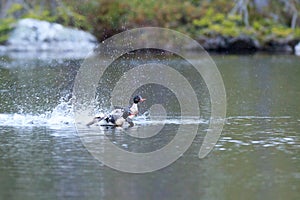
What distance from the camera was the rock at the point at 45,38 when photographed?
4500cm

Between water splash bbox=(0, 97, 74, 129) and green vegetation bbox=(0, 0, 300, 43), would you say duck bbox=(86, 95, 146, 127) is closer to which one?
water splash bbox=(0, 97, 74, 129)

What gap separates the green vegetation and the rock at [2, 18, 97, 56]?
641mm

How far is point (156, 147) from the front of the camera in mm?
15555

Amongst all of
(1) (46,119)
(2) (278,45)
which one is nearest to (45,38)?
(2) (278,45)

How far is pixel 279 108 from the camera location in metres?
21.2

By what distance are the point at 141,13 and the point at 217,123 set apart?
3053 centimetres

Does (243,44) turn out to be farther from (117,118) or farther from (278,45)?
(117,118)

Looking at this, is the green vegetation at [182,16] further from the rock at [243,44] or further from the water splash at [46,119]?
the water splash at [46,119]

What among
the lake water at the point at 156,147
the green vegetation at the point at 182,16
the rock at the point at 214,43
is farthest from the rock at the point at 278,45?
the lake water at the point at 156,147

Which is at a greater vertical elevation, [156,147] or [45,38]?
[45,38]

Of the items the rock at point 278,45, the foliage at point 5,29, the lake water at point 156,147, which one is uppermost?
the foliage at point 5,29

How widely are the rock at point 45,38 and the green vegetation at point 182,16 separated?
0.64m

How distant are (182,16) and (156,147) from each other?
110ft

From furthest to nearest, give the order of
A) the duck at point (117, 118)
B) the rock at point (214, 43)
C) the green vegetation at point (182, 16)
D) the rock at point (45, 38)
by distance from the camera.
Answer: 1. the green vegetation at point (182, 16)
2. the rock at point (214, 43)
3. the rock at point (45, 38)
4. the duck at point (117, 118)
